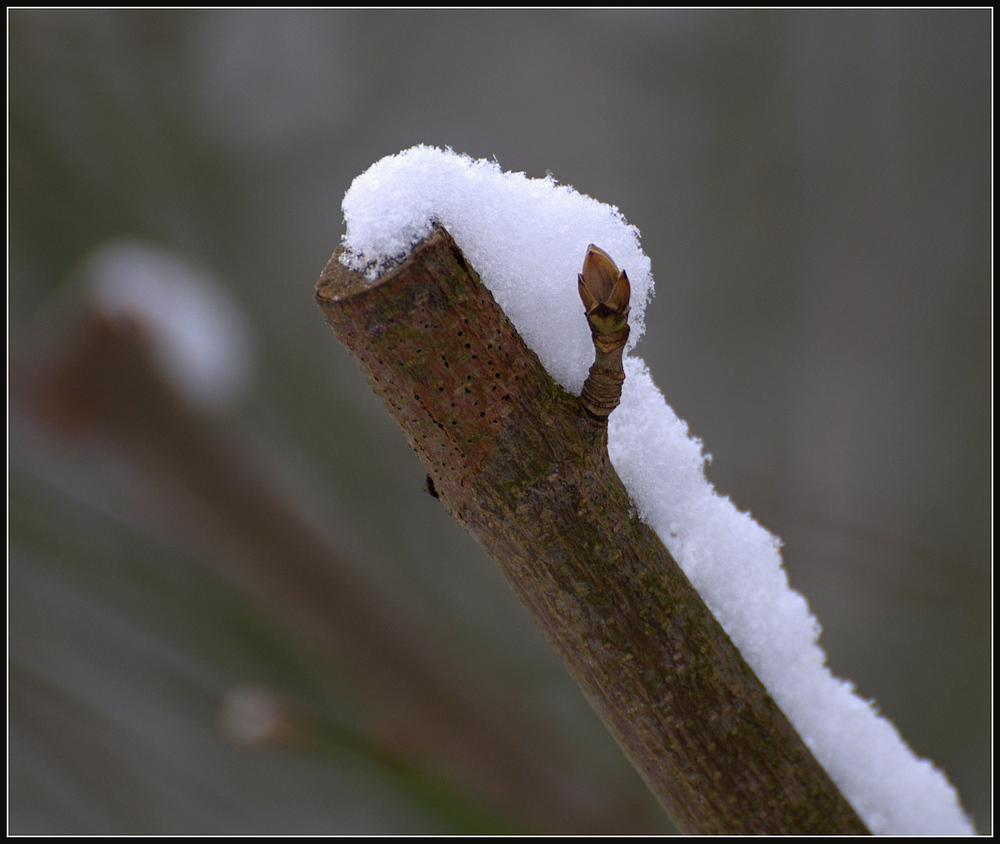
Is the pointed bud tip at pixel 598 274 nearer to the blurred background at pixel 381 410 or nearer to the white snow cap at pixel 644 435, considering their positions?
the white snow cap at pixel 644 435

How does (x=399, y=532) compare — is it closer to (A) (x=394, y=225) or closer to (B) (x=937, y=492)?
(B) (x=937, y=492)

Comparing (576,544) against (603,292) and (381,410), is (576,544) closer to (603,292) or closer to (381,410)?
(603,292)

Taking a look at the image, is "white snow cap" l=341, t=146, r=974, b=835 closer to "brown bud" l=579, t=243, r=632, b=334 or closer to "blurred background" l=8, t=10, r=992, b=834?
"brown bud" l=579, t=243, r=632, b=334

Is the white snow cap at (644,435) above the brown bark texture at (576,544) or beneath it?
above

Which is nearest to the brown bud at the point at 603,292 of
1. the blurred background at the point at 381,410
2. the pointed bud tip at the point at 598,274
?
the pointed bud tip at the point at 598,274

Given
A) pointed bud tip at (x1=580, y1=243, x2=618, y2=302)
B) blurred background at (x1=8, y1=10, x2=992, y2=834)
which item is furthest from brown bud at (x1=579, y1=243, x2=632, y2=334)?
blurred background at (x1=8, y1=10, x2=992, y2=834)

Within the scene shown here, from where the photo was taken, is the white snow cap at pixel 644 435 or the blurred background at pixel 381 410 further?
the blurred background at pixel 381 410

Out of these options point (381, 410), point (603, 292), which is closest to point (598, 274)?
point (603, 292)

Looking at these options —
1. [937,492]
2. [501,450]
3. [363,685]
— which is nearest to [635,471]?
[501,450]
